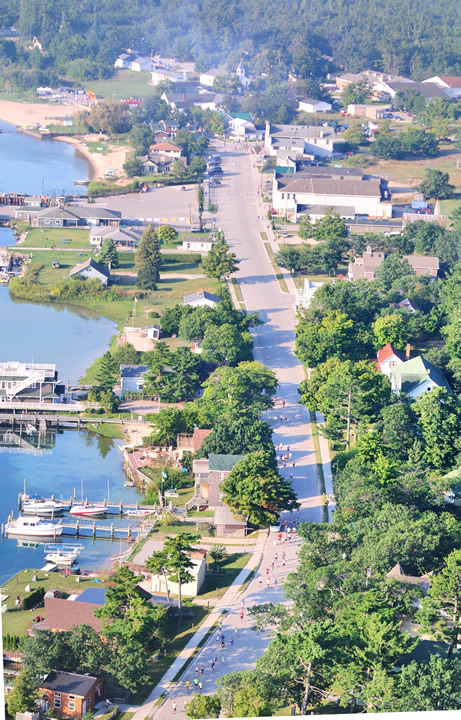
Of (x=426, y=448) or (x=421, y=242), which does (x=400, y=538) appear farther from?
(x=421, y=242)

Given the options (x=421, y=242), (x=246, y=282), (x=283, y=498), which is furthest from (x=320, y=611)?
(x=421, y=242)

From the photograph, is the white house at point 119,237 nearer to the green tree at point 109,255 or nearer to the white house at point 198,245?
the white house at point 198,245

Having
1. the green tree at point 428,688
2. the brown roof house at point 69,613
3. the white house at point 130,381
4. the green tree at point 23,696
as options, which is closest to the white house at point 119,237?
the white house at point 130,381

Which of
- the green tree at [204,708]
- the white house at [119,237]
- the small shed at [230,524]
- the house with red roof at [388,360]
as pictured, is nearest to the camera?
the green tree at [204,708]

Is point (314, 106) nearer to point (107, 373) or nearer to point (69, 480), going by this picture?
point (107, 373)

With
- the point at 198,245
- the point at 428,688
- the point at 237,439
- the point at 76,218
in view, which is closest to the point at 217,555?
the point at 237,439

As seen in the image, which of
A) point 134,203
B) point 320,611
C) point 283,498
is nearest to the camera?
point 320,611

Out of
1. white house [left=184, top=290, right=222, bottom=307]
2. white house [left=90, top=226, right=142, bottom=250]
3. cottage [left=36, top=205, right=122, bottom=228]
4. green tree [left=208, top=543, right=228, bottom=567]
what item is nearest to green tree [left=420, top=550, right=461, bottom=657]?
green tree [left=208, top=543, right=228, bottom=567]
